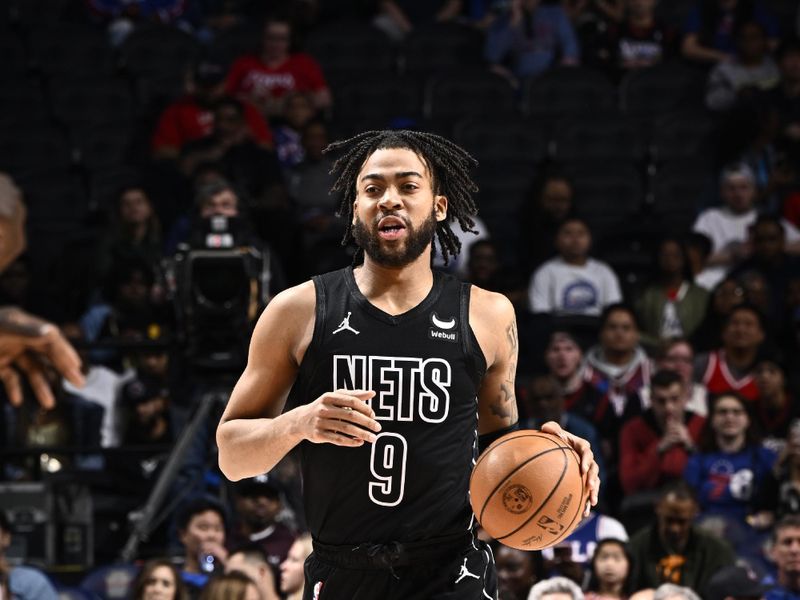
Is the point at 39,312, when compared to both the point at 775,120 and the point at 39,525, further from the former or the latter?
the point at 775,120

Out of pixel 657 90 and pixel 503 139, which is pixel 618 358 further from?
pixel 657 90

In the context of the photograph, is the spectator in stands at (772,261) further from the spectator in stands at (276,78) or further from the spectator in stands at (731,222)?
the spectator in stands at (276,78)

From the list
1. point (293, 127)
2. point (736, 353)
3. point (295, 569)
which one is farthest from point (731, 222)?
point (295, 569)

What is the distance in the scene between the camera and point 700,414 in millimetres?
8789

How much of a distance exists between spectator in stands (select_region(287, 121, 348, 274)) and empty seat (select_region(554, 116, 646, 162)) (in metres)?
1.79

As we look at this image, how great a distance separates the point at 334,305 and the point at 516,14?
7985mm

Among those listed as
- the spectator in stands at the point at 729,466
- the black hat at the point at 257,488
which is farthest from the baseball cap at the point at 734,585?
the black hat at the point at 257,488

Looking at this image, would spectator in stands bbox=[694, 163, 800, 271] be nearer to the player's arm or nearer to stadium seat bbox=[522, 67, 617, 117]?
stadium seat bbox=[522, 67, 617, 117]

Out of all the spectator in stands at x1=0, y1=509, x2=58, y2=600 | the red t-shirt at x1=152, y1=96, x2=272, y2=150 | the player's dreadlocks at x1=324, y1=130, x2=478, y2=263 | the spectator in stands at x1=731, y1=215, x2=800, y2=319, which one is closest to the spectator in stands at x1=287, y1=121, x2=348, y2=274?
the red t-shirt at x1=152, y1=96, x2=272, y2=150

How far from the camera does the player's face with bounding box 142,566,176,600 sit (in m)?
7.07

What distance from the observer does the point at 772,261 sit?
33.4ft

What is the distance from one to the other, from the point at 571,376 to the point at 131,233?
304 centimetres

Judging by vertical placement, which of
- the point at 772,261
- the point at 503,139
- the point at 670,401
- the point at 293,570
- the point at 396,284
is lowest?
the point at 293,570

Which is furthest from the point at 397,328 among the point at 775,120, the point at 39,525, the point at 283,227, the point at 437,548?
the point at 775,120
